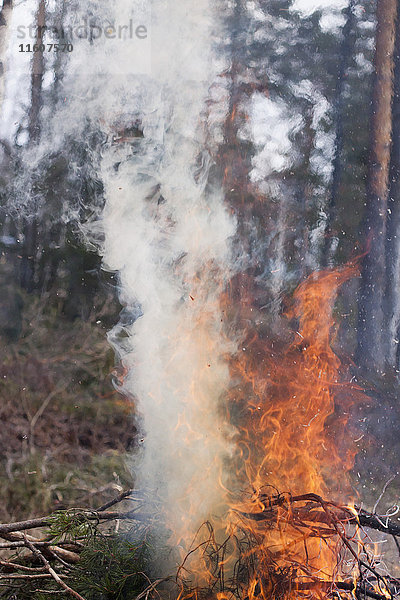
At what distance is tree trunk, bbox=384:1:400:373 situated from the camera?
3.18 metres

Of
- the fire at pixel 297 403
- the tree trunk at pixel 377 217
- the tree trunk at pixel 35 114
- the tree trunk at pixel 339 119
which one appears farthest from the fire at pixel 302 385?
the tree trunk at pixel 35 114

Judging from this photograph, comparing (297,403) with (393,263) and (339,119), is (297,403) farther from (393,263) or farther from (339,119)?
(339,119)

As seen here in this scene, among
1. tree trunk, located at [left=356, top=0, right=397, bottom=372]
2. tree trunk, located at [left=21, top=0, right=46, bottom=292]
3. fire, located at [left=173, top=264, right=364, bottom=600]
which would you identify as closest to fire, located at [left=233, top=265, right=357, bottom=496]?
fire, located at [left=173, top=264, right=364, bottom=600]

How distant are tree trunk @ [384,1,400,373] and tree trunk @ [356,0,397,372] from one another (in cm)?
3

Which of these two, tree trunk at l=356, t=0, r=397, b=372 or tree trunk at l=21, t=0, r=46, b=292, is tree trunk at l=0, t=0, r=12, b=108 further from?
tree trunk at l=356, t=0, r=397, b=372

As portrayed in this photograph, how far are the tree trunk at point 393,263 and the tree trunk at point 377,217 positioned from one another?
3 centimetres

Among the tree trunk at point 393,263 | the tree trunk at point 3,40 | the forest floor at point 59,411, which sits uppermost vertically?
the tree trunk at point 3,40

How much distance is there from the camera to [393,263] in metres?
3.18

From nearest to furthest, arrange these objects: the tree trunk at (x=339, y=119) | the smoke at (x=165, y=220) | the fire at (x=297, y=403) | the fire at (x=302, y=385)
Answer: the smoke at (x=165, y=220), the fire at (x=297, y=403), the fire at (x=302, y=385), the tree trunk at (x=339, y=119)

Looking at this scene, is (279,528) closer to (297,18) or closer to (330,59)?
(330,59)

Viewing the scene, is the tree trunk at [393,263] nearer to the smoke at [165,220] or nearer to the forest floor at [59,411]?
the smoke at [165,220]

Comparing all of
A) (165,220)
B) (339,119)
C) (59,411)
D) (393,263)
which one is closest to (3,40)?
(165,220)

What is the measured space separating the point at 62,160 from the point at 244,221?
128 centimetres

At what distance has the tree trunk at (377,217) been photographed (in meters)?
3.20
